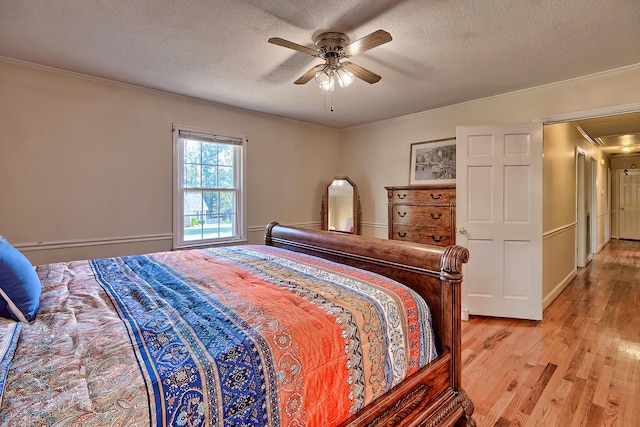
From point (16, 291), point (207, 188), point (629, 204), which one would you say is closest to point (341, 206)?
point (207, 188)

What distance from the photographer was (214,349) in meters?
0.91

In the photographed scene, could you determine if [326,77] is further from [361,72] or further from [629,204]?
[629,204]

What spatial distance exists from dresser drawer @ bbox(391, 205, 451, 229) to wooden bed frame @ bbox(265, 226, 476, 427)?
78.8 inches

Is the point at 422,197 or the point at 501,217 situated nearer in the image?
the point at 501,217

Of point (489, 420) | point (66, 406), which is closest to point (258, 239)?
point (489, 420)

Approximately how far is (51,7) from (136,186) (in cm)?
169

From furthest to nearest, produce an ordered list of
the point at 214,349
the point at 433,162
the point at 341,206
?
the point at 341,206 < the point at 433,162 < the point at 214,349

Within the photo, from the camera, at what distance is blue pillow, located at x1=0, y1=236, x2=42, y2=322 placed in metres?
1.11

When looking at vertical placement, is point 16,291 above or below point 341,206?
below

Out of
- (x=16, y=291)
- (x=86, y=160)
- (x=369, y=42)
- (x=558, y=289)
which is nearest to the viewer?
(x=16, y=291)

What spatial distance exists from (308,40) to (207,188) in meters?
2.21

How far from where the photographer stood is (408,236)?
3.82 meters

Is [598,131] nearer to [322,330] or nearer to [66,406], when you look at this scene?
[322,330]


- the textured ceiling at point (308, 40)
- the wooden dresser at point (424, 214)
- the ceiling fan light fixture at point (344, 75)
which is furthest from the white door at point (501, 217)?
the ceiling fan light fixture at point (344, 75)
